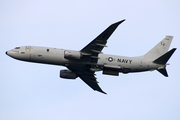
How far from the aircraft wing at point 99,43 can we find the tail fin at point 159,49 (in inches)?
472

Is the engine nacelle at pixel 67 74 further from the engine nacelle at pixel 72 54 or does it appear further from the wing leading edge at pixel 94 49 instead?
the engine nacelle at pixel 72 54

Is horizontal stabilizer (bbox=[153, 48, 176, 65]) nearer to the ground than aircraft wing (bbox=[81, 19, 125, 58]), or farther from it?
nearer to the ground

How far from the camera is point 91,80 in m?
60.1

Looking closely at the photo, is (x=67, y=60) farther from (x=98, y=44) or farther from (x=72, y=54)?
(x=98, y=44)

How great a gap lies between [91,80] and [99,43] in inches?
534

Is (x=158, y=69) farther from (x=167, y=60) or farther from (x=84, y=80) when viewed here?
(x=84, y=80)

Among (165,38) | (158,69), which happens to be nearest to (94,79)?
(158,69)

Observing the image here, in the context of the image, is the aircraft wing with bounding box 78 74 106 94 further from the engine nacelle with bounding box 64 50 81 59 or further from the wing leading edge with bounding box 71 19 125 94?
the engine nacelle with bounding box 64 50 81 59

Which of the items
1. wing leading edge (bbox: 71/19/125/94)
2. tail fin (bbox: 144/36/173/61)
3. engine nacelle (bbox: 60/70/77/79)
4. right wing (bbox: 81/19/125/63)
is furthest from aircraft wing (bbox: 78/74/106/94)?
tail fin (bbox: 144/36/173/61)

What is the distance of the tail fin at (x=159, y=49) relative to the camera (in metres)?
56.4

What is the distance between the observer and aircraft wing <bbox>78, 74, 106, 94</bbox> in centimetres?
5855

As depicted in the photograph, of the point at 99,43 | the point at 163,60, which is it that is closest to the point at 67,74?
the point at 99,43

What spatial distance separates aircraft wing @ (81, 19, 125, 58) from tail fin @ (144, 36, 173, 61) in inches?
472

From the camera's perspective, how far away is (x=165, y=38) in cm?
5866
